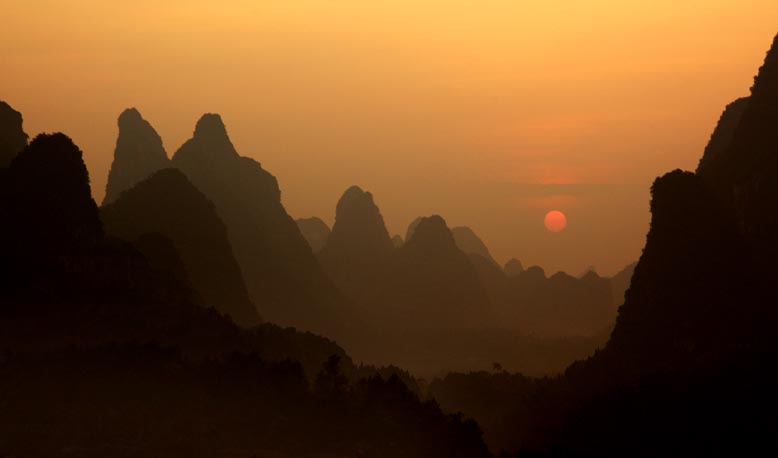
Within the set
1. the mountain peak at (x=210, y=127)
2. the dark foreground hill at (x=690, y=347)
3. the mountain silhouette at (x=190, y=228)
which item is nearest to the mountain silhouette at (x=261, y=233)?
the mountain peak at (x=210, y=127)

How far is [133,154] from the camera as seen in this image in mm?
164750

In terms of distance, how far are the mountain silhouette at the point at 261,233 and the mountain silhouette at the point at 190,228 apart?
28.8m

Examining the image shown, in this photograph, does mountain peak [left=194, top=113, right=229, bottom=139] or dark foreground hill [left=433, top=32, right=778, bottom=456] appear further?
mountain peak [left=194, top=113, right=229, bottom=139]

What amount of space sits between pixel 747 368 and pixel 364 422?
27.4m

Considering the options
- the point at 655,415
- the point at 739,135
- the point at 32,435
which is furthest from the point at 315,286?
the point at 32,435

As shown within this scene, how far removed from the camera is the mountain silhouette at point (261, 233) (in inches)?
6250

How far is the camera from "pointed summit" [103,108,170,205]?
162 m

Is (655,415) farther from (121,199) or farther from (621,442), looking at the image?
(121,199)

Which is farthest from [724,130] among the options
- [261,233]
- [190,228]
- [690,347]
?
[261,233]

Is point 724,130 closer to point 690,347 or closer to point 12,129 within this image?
point 690,347

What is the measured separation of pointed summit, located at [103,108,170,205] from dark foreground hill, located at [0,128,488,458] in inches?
3084

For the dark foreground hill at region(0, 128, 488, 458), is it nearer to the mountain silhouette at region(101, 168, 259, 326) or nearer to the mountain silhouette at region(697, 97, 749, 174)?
the mountain silhouette at region(101, 168, 259, 326)

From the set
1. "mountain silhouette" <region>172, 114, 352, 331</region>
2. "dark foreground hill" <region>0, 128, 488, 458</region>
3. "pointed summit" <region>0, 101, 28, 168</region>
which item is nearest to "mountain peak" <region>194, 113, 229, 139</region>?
"mountain silhouette" <region>172, 114, 352, 331</region>

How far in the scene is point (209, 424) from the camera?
60.1 m
